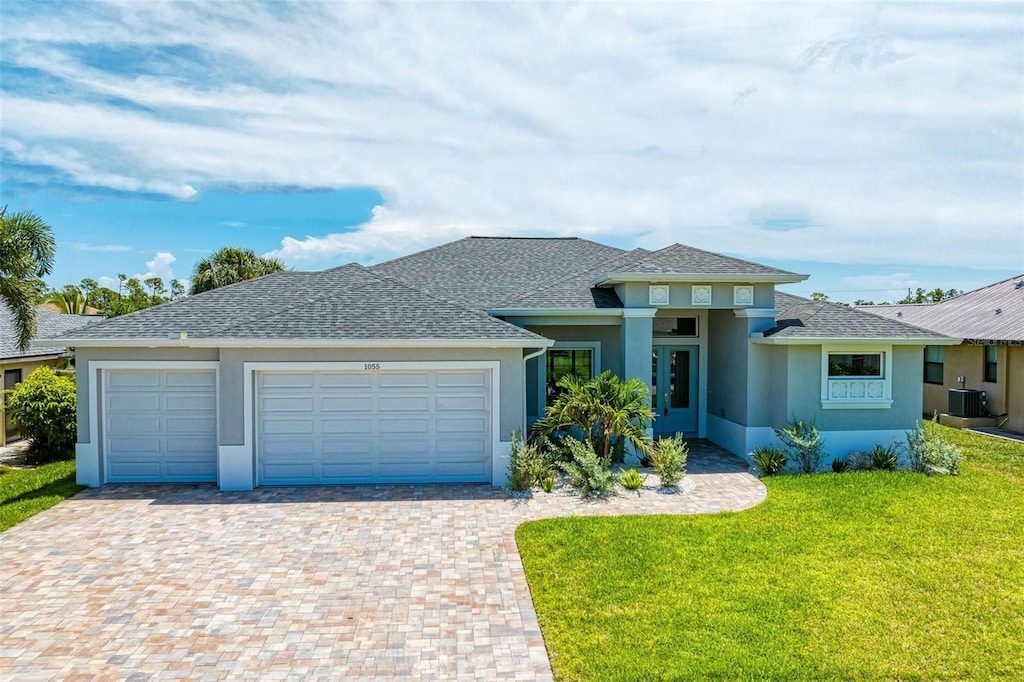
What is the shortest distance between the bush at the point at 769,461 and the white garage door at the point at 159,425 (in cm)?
1201

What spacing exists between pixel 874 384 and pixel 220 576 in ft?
46.9

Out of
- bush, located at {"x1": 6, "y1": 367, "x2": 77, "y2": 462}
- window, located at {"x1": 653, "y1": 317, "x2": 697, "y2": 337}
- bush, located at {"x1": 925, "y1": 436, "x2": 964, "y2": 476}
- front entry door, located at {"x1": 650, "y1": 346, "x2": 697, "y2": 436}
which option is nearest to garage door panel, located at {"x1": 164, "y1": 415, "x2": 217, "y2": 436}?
bush, located at {"x1": 6, "y1": 367, "x2": 77, "y2": 462}

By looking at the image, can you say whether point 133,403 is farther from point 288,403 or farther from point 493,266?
point 493,266

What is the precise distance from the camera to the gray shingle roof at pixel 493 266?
16.4m

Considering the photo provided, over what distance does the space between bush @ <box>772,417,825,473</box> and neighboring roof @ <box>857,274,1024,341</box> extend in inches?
388

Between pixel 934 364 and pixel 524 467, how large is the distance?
736 inches

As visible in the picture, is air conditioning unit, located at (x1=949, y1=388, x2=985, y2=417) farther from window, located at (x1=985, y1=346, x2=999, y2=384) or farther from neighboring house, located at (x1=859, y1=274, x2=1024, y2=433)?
window, located at (x1=985, y1=346, x2=999, y2=384)

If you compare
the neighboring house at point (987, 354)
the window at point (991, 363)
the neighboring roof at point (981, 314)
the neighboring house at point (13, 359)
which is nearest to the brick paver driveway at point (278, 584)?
the neighboring house at point (13, 359)

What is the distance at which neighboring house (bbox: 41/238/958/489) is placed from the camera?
38.0 feet

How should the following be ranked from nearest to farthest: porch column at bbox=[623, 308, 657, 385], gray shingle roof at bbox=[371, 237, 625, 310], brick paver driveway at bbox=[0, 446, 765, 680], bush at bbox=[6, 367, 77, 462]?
brick paver driveway at bbox=[0, 446, 765, 680], porch column at bbox=[623, 308, 657, 385], bush at bbox=[6, 367, 77, 462], gray shingle roof at bbox=[371, 237, 625, 310]

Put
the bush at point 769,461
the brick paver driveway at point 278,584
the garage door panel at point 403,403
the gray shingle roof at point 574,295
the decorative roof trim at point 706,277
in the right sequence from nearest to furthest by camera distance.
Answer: the brick paver driveway at point 278,584, the garage door panel at point 403,403, the bush at point 769,461, the decorative roof trim at point 706,277, the gray shingle roof at point 574,295

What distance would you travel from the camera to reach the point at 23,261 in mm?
13422

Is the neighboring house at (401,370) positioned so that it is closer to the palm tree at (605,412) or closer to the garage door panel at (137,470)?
the garage door panel at (137,470)

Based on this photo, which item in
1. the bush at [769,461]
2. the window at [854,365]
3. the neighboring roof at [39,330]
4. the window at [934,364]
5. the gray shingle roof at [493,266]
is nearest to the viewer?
the bush at [769,461]
